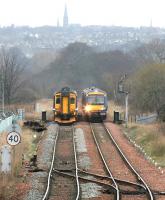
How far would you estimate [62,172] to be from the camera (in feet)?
62.6

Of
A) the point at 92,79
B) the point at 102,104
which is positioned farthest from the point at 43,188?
the point at 92,79

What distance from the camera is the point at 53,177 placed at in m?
→ 18.1

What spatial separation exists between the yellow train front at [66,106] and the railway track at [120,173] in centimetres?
1037

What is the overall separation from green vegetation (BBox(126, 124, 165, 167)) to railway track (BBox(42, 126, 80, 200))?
3.80 m

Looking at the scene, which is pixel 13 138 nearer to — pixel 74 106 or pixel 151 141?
pixel 151 141

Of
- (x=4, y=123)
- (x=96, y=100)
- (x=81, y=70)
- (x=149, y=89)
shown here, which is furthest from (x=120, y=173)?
(x=81, y=70)

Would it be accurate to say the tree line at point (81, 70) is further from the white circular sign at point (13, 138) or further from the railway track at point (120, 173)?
the white circular sign at point (13, 138)

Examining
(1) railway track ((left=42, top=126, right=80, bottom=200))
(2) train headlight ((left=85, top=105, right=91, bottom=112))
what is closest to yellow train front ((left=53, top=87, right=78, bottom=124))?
(2) train headlight ((left=85, top=105, right=91, bottom=112))

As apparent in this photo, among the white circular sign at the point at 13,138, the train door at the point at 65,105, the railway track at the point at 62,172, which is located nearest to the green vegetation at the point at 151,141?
the railway track at the point at 62,172

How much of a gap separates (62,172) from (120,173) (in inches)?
86.3

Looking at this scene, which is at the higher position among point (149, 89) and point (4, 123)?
point (4, 123)

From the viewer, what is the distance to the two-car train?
1651 inches

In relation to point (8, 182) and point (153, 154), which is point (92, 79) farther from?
point (8, 182)

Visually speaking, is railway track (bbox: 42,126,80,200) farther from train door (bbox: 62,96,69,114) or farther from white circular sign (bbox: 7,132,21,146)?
train door (bbox: 62,96,69,114)
